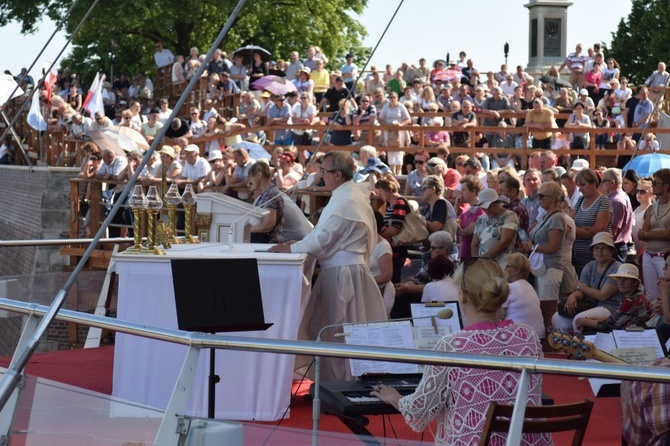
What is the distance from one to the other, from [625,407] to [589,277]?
5140 millimetres

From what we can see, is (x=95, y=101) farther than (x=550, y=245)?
Yes

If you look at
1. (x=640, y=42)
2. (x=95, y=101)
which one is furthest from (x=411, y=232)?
(x=640, y=42)

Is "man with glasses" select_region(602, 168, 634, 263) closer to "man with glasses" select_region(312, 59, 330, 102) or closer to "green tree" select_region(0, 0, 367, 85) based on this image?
"man with glasses" select_region(312, 59, 330, 102)

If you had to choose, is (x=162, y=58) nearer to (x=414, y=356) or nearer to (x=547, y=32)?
(x=547, y=32)

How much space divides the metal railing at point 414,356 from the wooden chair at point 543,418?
1.11 feet

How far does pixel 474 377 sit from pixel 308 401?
333 cm

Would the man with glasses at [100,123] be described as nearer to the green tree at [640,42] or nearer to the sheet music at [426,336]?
the sheet music at [426,336]

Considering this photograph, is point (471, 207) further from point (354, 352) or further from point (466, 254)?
point (354, 352)

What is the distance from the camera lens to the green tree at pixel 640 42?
142ft

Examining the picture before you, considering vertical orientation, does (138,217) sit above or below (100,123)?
below

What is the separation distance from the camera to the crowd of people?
502 centimetres

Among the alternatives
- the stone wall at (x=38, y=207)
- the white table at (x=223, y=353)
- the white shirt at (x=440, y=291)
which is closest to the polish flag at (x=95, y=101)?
the stone wall at (x=38, y=207)

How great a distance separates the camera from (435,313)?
7078 mm

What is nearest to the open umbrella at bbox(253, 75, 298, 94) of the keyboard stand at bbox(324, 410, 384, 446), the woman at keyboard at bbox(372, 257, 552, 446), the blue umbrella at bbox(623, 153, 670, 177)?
the blue umbrella at bbox(623, 153, 670, 177)
